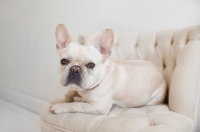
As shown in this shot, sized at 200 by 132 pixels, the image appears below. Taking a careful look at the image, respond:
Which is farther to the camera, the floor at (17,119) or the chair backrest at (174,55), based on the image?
the floor at (17,119)

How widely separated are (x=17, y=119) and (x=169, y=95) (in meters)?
1.62

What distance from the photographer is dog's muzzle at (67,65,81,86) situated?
91 cm

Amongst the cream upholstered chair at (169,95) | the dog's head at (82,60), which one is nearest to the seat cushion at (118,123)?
the cream upholstered chair at (169,95)

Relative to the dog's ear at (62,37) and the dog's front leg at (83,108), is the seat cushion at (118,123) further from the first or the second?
the dog's ear at (62,37)

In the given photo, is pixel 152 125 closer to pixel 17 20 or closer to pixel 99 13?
pixel 99 13

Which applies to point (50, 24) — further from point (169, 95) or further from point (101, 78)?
point (169, 95)

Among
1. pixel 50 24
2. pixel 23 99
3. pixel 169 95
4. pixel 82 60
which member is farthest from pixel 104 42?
pixel 23 99

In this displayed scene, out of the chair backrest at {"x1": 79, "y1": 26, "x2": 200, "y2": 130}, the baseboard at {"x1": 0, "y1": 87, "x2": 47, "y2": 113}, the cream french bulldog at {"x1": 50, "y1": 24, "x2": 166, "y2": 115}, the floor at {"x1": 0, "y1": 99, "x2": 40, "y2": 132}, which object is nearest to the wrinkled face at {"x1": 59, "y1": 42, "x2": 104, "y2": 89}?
the cream french bulldog at {"x1": 50, "y1": 24, "x2": 166, "y2": 115}

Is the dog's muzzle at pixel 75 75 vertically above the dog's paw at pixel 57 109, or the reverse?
the dog's muzzle at pixel 75 75

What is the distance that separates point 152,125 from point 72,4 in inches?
69.0

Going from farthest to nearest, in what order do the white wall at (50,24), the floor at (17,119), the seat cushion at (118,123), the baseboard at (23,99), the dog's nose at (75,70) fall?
the baseboard at (23,99) → the floor at (17,119) → the white wall at (50,24) → the dog's nose at (75,70) → the seat cushion at (118,123)

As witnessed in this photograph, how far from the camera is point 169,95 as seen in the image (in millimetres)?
1102

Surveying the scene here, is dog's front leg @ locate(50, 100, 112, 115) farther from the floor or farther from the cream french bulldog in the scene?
the floor

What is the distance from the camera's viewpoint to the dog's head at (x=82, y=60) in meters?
0.92
